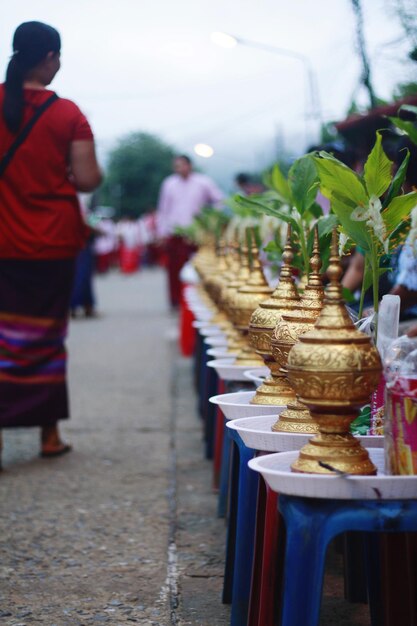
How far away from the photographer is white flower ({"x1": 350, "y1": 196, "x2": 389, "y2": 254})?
7.95 feet

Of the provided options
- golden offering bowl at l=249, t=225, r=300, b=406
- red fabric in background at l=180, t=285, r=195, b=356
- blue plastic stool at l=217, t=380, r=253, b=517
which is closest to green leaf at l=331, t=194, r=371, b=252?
golden offering bowl at l=249, t=225, r=300, b=406

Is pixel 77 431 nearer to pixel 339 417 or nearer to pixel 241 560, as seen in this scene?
pixel 241 560

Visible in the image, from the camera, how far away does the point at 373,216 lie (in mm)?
2432

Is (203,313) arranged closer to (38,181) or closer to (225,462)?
(38,181)

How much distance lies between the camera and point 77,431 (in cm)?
595

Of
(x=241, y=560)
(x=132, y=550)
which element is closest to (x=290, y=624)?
(x=241, y=560)

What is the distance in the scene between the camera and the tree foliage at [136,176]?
6056cm

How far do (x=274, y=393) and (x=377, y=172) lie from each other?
2.01 ft

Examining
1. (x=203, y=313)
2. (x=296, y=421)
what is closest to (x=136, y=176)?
(x=203, y=313)

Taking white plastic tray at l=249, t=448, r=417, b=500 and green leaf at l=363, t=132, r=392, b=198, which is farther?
green leaf at l=363, t=132, r=392, b=198

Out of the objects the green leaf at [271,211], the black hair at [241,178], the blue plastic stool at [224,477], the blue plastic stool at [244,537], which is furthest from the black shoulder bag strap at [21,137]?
the black hair at [241,178]

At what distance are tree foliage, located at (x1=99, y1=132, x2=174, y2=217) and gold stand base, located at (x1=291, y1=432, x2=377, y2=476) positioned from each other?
58320 mm

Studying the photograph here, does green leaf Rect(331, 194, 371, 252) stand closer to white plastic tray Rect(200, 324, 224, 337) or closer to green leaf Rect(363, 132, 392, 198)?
green leaf Rect(363, 132, 392, 198)

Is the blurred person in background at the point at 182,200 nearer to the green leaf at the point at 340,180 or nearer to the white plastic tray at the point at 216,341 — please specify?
the white plastic tray at the point at 216,341
